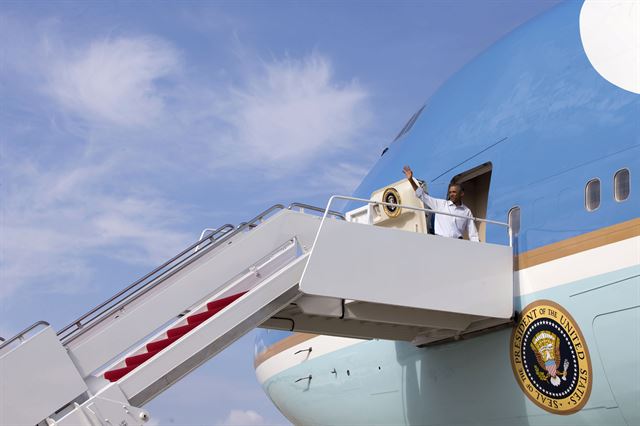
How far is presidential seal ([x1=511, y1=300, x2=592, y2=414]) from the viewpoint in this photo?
9047mm

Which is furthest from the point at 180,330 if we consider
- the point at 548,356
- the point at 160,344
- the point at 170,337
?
the point at 548,356

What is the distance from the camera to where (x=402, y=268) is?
9.70 m

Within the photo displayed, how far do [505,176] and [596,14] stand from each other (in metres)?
2.11

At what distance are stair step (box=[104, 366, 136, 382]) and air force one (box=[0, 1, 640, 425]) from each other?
0.02 metres

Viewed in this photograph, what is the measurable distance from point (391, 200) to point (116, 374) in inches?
161

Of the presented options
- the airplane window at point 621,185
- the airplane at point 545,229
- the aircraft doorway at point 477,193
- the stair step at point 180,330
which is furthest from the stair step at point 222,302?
the airplane window at point 621,185

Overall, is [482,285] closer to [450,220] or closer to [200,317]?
[450,220]

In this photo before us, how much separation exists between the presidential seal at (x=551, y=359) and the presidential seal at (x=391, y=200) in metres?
2.16

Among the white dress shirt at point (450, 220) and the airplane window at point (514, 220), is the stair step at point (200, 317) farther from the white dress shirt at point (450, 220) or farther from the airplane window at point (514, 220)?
the airplane window at point (514, 220)

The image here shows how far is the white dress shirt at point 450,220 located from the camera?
10750 mm

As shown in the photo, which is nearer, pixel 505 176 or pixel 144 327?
pixel 144 327

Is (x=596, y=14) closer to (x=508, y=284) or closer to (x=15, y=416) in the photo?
(x=508, y=284)

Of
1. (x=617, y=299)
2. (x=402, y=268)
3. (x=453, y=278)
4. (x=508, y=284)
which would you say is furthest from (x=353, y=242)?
(x=617, y=299)

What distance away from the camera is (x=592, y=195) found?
30.1 ft
